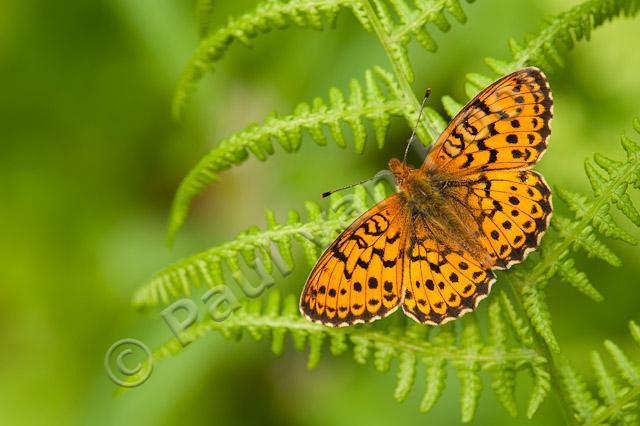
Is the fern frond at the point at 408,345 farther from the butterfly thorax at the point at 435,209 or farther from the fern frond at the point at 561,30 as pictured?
the fern frond at the point at 561,30

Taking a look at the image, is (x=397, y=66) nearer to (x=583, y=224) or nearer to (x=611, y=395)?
(x=583, y=224)

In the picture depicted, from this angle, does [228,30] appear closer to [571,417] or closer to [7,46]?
[571,417]

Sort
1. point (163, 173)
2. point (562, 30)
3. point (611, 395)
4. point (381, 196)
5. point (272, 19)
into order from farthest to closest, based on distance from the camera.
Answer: point (163, 173), point (381, 196), point (272, 19), point (562, 30), point (611, 395)

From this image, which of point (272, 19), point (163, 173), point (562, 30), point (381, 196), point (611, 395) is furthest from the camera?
point (163, 173)

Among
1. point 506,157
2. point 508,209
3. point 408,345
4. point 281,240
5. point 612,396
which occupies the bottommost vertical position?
point 612,396

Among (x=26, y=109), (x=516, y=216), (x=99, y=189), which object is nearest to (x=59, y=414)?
(x=99, y=189)

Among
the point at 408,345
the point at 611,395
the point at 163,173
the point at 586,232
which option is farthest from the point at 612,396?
the point at 163,173
